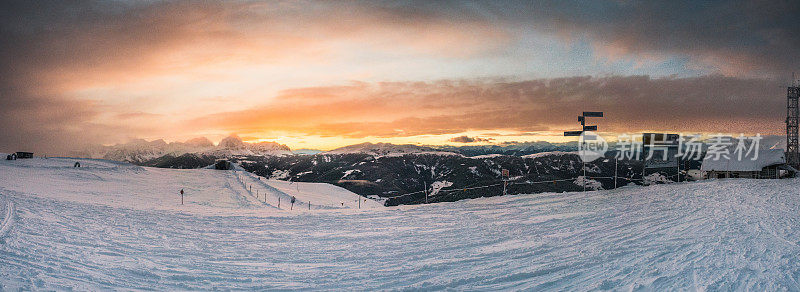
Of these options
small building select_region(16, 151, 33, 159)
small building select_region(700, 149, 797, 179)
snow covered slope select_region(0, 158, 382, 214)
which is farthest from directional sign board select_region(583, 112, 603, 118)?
small building select_region(16, 151, 33, 159)

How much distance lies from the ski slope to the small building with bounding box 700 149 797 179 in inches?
1498

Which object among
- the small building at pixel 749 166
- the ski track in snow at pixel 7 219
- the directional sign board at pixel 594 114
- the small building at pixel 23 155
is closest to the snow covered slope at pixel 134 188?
the ski track in snow at pixel 7 219

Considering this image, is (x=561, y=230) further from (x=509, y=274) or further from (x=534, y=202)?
(x=534, y=202)

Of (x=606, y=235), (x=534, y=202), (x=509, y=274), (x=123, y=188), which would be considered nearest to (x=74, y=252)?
(x=509, y=274)

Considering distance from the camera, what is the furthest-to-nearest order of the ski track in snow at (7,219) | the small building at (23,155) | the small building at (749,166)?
the small building at (23,155)
the small building at (749,166)
the ski track in snow at (7,219)

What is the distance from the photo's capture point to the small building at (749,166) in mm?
50219

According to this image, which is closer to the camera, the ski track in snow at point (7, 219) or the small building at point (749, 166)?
the ski track in snow at point (7, 219)

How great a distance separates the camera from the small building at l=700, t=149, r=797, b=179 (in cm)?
5022

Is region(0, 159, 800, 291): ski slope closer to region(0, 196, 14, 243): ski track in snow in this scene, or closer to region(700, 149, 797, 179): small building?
region(0, 196, 14, 243): ski track in snow

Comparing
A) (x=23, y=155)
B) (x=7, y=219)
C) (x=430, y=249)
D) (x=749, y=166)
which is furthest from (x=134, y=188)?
(x=749, y=166)

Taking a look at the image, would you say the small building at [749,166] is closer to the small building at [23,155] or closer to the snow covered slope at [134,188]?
the snow covered slope at [134,188]

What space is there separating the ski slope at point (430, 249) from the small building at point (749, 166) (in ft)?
125

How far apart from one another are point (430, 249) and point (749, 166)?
5842cm

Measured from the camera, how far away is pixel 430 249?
39.0ft
